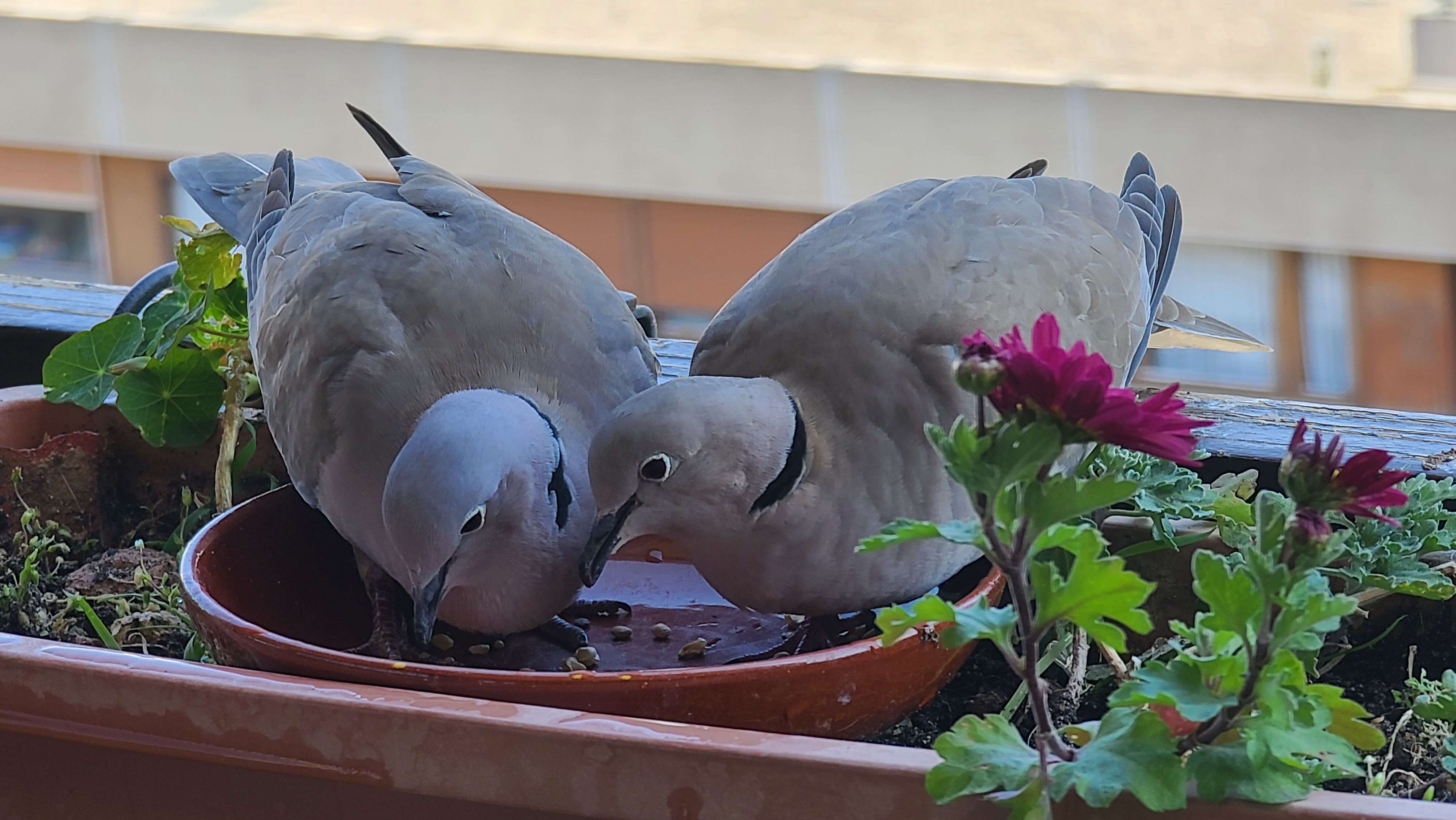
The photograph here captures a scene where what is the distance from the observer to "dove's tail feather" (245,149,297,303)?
3.89ft

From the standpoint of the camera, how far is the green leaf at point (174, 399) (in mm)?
1182

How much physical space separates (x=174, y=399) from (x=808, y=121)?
9.23 feet

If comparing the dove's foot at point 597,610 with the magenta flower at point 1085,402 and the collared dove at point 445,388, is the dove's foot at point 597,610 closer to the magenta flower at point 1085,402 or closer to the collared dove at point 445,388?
the collared dove at point 445,388

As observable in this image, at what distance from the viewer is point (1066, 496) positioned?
591mm

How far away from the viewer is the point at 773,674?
77 centimetres

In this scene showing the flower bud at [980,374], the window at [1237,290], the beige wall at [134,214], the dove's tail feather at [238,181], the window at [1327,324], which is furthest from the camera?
the beige wall at [134,214]

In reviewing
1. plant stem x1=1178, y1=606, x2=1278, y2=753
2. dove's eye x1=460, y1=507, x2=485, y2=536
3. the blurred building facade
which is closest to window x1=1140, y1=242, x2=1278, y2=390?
the blurred building facade

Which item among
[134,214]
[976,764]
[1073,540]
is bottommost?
[976,764]

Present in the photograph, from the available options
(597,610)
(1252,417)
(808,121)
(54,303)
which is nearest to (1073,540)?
(597,610)

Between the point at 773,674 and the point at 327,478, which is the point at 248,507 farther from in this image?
the point at 773,674

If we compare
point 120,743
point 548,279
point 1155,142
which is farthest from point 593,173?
point 120,743

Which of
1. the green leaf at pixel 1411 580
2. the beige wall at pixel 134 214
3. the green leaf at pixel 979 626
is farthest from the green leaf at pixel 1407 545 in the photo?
the beige wall at pixel 134 214

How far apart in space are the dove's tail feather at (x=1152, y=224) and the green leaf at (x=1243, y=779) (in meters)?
0.58

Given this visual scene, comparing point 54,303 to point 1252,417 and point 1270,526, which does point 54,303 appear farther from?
point 1270,526
